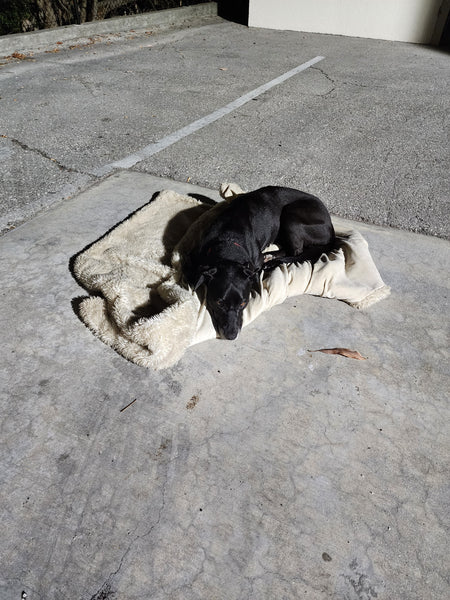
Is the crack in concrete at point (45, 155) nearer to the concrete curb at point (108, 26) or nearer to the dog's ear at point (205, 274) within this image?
the dog's ear at point (205, 274)

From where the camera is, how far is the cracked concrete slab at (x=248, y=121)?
14.1 feet

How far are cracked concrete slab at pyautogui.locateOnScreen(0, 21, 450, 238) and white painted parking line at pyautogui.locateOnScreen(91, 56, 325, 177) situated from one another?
9cm

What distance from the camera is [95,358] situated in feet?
8.05

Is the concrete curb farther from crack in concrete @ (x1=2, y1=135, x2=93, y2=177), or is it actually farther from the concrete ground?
the concrete ground

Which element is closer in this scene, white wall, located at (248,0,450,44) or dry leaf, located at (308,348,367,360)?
dry leaf, located at (308,348,367,360)

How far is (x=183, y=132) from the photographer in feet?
17.5

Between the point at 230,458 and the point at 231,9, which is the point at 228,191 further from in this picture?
the point at 231,9

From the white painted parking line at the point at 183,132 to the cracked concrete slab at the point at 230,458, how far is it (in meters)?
1.90

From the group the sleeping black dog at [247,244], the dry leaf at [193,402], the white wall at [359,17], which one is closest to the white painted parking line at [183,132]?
the sleeping black dog at [247,244]

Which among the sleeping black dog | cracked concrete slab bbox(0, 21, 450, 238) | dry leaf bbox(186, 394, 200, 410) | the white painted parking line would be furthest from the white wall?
dry leaf bbox(186, 394, 200, 410)

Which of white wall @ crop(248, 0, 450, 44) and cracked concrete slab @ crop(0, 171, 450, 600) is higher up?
white wall @ crop(248, 0, 450, 44)

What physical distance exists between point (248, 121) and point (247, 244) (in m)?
3.40

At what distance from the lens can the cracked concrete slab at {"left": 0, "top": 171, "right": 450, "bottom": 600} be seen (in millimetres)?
1697

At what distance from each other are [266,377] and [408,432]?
769 millimetres
